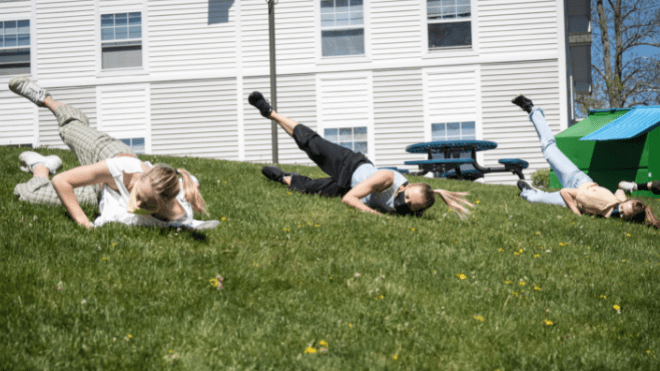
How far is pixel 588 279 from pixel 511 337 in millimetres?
1566

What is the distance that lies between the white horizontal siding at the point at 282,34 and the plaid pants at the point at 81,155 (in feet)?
40.1

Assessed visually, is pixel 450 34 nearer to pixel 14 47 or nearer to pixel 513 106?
pixel 513 106

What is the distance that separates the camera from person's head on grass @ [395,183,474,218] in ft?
20.1

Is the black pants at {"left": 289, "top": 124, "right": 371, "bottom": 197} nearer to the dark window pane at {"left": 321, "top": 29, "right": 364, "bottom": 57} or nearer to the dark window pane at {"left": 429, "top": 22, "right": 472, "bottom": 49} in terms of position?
the dark window pane at {"left": 321, "top": 29, "right": 364, "bottom": 57}

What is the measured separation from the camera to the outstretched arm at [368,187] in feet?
20.5

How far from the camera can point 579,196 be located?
26.7 ft

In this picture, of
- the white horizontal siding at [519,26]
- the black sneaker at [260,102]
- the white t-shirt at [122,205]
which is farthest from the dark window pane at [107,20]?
the white t-shirt at [122,205]

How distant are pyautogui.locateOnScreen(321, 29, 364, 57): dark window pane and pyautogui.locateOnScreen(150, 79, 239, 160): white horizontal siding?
349 centimetres

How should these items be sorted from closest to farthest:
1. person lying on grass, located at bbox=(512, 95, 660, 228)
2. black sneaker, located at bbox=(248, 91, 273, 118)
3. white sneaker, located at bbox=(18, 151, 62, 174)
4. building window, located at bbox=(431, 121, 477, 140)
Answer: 1. white sneaker, located at bbox=(18, 151, 62, 174)
2. black sneaker, located at bbox=(248, 91, 273, 118)
3. person lying on grass, located at bbox=(512, 95, 660, 228)
4. building window, located at bbox=(431, 121, 477, 140)

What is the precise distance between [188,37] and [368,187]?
45.1 feet

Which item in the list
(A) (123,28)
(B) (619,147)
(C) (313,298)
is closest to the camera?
(C) (313,298)

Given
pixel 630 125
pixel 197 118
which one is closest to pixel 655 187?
pixel 630 125

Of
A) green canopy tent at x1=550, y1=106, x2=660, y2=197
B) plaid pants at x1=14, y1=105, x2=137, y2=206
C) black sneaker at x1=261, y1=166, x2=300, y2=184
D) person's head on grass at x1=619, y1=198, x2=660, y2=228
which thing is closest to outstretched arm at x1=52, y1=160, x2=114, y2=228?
plaid pants at x1=14, y1=105, x2=137, y2=206

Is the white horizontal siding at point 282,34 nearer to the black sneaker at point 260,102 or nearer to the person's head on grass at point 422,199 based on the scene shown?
the black sneaker at point 260,102
